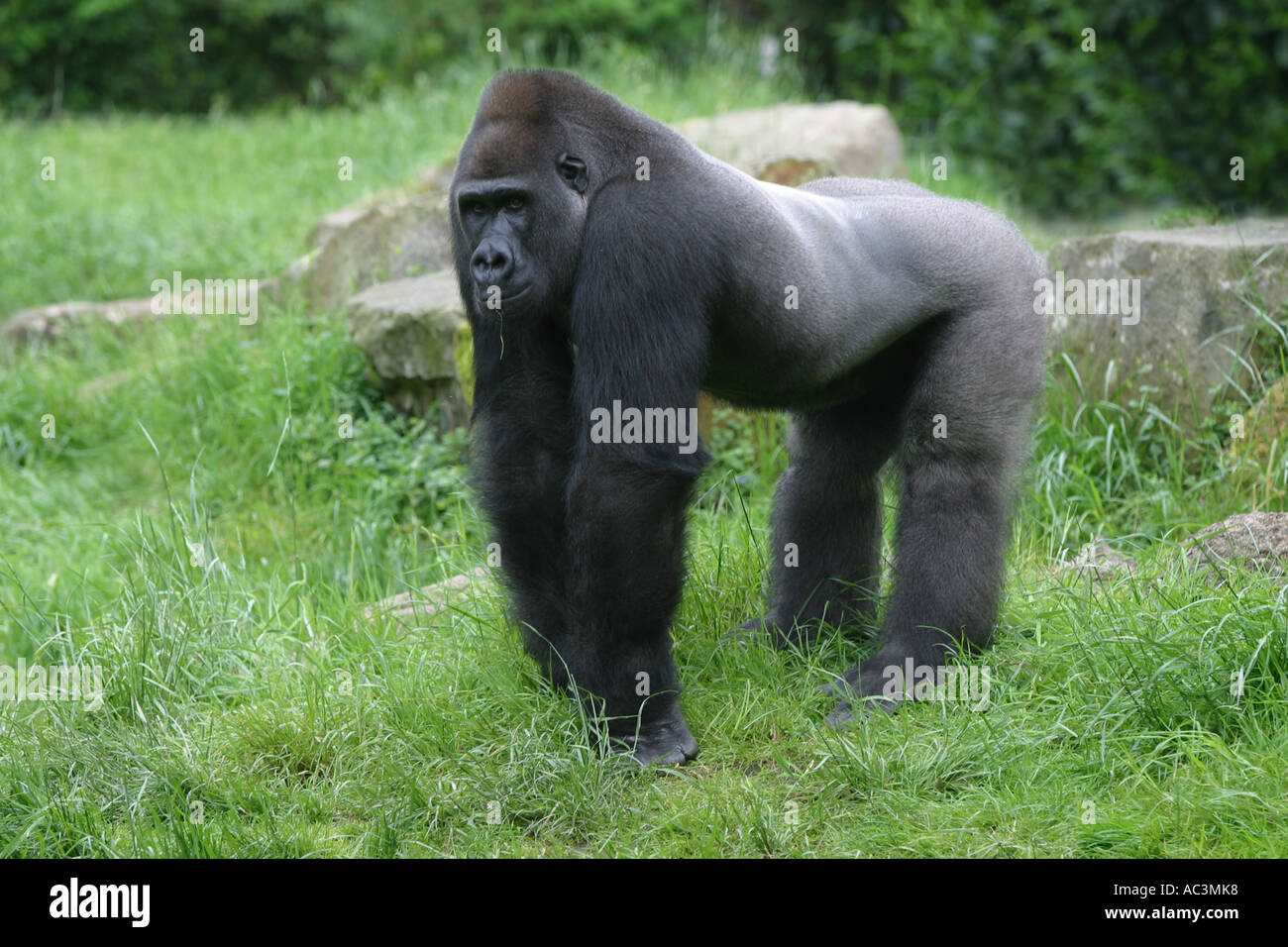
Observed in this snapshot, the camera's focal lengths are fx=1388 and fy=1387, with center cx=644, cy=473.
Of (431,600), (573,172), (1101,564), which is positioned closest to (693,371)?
(573,172)

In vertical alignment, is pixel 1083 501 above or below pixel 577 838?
above

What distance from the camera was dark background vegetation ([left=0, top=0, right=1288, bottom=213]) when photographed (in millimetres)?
8516

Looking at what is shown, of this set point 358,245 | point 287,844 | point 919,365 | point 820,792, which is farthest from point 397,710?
point 358,245

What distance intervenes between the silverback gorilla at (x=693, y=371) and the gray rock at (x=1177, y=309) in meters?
1.46

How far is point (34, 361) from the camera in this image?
736 centimetres

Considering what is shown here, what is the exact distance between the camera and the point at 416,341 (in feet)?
19.9

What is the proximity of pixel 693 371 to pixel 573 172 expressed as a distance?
1.99ft

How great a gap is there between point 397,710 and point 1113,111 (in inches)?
286

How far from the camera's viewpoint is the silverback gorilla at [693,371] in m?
3.45

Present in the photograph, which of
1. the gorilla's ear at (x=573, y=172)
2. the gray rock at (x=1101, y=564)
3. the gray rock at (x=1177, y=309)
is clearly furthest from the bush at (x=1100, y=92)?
the gorilla's ear at (x=573, y=172)

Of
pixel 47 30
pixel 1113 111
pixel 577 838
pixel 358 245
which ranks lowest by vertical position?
pixel 577 838

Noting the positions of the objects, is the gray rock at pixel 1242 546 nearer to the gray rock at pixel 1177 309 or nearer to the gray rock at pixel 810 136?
the gray rock at pixel 1177 309

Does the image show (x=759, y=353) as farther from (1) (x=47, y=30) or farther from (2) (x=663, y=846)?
(1) (x=47, y=30)

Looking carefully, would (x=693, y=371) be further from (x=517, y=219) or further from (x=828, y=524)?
(x=828, y=524)
